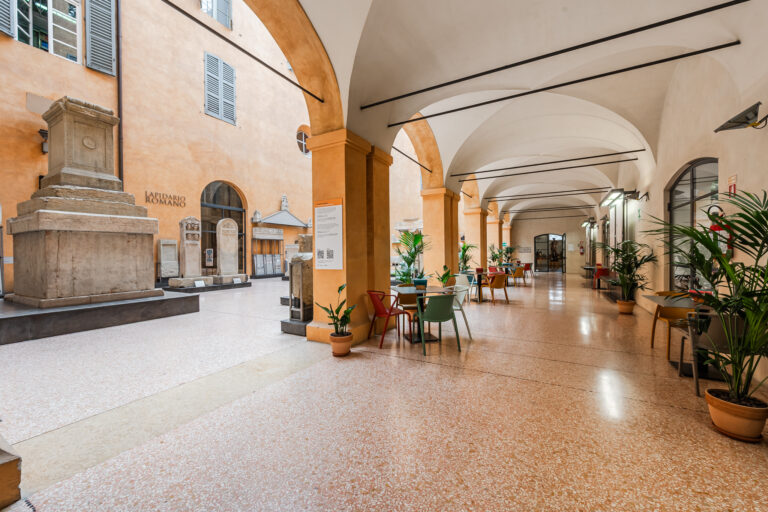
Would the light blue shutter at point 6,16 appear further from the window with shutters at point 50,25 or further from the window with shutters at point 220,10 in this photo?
the window with shutters at point 220,10

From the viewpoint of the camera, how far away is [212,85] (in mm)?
11484

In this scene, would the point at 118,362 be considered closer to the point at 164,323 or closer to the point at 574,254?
the point at 164,323

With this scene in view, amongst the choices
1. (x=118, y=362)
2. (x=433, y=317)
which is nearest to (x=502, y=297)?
(x=433, y=317)

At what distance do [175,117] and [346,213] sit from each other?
9661mm

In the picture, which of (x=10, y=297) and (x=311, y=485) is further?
(x=10, y=297)

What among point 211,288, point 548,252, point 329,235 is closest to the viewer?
point 329,235

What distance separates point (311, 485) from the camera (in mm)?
1648

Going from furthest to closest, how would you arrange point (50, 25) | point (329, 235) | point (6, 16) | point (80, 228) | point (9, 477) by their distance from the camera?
1. point (50, 25)
2. point (6, 16)
3. point (80, 228)
4. point (329, 235)
5. point (9, 477)

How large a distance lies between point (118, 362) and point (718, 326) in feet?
19.4

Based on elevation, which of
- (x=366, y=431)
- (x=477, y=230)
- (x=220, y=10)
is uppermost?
(x=220, y=10)

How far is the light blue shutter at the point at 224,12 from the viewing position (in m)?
12.0

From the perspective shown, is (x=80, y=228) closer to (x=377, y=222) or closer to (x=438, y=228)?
(x=377, y=222)

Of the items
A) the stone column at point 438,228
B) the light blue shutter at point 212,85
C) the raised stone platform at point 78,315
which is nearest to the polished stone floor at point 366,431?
the raised stone platform at point 78,315

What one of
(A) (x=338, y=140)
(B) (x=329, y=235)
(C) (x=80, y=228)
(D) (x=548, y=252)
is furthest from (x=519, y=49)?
(D) (x=548, y=252)
